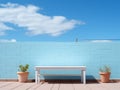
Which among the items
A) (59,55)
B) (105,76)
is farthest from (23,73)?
(105,76)

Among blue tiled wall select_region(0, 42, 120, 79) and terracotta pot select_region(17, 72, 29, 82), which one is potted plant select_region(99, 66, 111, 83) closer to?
blue tiled wall select_region(0, 42, 120, 79)

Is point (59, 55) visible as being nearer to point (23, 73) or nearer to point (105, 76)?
Result: point (23, 73)

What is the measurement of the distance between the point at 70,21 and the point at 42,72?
7.48 ft

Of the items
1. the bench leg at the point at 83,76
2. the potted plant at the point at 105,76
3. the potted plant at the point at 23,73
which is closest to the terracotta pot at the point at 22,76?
the potted plant at the point at 23,73

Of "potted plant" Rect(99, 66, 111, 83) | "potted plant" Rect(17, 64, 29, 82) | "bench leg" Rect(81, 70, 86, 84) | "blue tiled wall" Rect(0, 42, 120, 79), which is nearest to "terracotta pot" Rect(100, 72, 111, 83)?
"potted plant" Rect(99, 66, 111, 83)

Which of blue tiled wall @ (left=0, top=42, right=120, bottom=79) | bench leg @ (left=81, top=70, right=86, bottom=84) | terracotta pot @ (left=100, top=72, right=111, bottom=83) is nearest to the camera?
bench leg @ (left=81, top=70, right=86, bottom=84)

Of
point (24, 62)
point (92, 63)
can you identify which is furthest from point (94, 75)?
point (24, 62)

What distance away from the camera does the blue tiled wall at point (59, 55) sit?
33.8 ft

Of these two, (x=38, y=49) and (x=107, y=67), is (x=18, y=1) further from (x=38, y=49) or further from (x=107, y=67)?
(x=107, y=67)

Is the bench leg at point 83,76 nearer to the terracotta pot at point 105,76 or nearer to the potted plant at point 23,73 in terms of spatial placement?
the terracotta pot at point 105,76

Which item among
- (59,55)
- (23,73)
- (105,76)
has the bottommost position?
(105,76)

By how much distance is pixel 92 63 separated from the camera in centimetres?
1029

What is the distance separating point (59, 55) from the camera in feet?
34.1

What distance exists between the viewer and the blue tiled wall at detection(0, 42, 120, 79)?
1030cm
